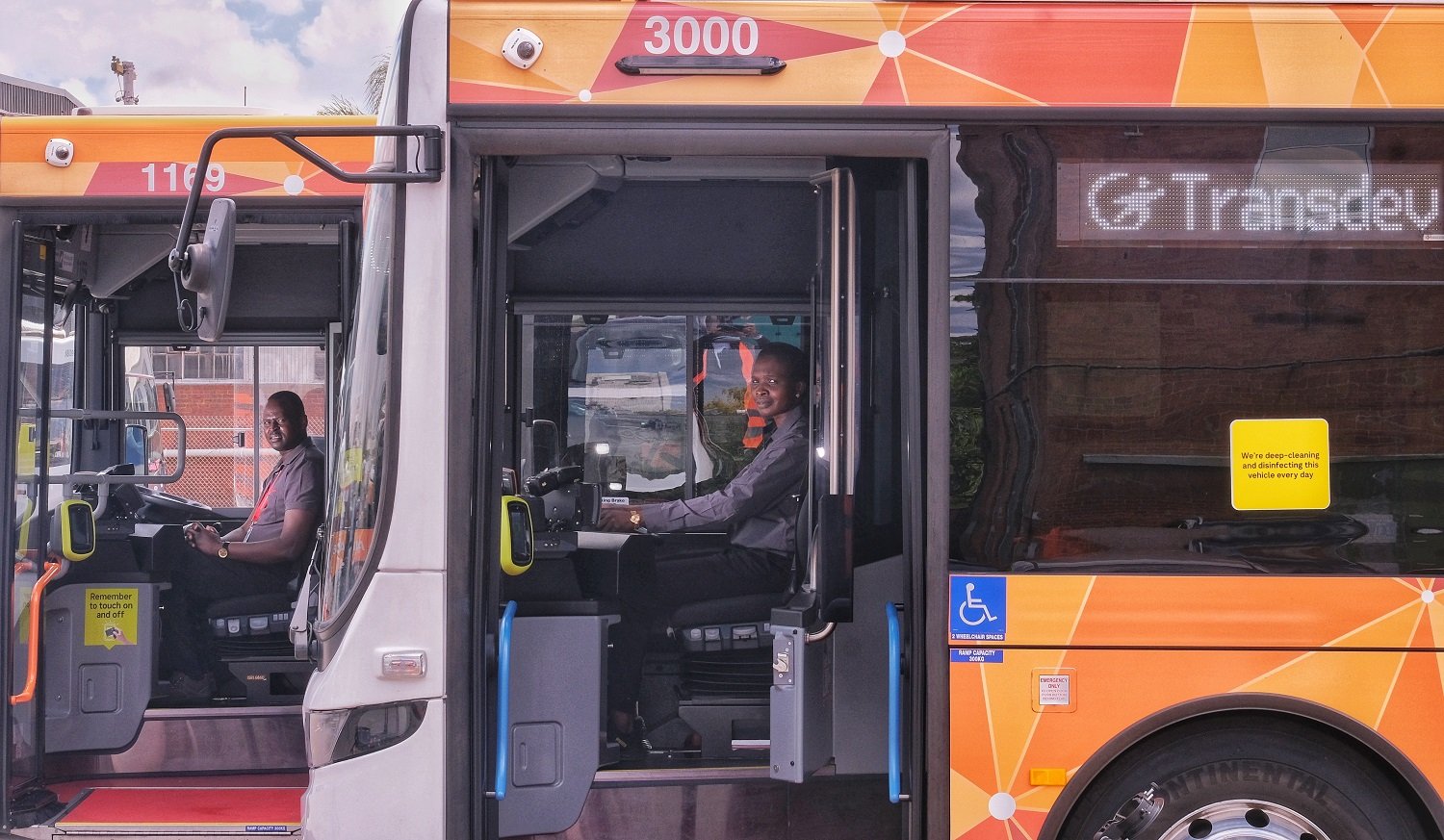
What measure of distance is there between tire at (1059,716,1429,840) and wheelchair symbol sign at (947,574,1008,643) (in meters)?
0.52

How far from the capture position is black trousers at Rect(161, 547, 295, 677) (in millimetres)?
5539

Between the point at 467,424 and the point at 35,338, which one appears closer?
the point at 467,424

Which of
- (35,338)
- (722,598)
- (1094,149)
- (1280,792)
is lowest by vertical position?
(1280,792)

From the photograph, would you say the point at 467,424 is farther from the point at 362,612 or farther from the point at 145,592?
the point at 145,592

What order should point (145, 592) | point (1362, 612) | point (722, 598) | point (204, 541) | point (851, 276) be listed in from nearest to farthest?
point (1362, 612), point (851, 276), point (722, 598), point (145, 592), point (204, 541)

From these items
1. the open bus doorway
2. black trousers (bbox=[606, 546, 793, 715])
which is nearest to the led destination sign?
the open bus doorway

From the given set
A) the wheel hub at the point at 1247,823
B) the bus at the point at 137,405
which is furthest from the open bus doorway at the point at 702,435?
the bus at the point at 137,405

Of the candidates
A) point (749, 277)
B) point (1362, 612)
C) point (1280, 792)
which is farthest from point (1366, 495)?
point (749, 277)

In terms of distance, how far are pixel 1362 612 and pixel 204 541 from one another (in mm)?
4809

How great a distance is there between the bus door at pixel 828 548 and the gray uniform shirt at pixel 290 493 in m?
3.12

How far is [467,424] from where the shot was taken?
10.1 feet

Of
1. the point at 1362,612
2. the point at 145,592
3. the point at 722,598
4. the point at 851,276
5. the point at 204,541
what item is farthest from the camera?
the point at 204,541

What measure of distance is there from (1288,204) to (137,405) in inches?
212

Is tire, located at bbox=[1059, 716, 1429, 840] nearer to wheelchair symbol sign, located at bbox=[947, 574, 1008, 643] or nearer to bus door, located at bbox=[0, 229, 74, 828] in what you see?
wheelchair symbol sign, located at bbox=[947, 574, 1008, 643]
